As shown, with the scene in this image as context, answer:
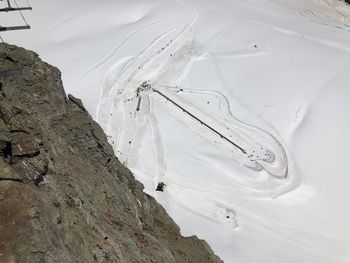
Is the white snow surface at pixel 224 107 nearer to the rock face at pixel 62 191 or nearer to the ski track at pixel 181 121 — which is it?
the ski track at pixel 181 121

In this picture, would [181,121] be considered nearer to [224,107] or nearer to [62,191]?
[224,107]

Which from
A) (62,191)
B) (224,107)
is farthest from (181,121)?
(62,191)

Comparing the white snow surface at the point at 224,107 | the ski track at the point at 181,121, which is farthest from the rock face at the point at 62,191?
the ski track at the point at 181,121

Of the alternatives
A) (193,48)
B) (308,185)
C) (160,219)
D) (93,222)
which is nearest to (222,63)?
(193,48)

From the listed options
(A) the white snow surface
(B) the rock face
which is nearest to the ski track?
(A) the white snow surface

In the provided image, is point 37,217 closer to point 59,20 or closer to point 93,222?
point 93,222

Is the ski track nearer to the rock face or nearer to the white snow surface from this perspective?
the white snow surface
